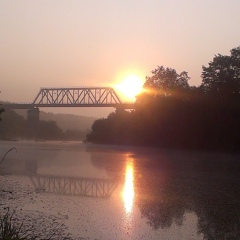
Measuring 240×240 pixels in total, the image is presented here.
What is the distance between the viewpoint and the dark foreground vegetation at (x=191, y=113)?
182 ft

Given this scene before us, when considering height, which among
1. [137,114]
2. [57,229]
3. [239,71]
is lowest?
[57,229]

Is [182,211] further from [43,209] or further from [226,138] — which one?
[226,138]

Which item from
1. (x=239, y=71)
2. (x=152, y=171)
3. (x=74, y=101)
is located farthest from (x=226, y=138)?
(x=74, y=101)

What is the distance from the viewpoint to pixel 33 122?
108250mm

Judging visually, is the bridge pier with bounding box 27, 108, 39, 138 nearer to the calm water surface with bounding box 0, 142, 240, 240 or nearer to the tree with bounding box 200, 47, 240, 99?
the tree with bounding box 200, 47, 240, 99

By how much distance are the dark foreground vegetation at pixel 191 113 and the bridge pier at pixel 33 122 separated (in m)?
36.5

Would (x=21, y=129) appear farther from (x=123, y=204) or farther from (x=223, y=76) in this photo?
Answer: (x=123, y=204)

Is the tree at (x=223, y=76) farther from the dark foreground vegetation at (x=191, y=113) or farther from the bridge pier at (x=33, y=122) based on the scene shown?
the bridge pier at (x=33, y=122)

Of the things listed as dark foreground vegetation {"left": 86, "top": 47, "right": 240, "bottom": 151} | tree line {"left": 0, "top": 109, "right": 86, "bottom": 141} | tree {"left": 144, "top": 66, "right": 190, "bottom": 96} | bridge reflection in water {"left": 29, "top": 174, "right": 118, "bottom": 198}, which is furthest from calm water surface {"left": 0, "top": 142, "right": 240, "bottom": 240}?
tree line {"left": 0, "top": 109, "right": 86, "bottom": 141}

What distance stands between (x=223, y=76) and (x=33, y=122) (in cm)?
5829

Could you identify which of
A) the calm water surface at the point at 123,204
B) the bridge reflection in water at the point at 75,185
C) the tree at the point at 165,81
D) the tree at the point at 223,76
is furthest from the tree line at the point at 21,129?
the calm water surface at the point at 123,204

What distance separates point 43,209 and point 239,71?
54383mm

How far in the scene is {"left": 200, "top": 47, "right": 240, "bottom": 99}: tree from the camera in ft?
200

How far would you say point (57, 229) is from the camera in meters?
11.0
